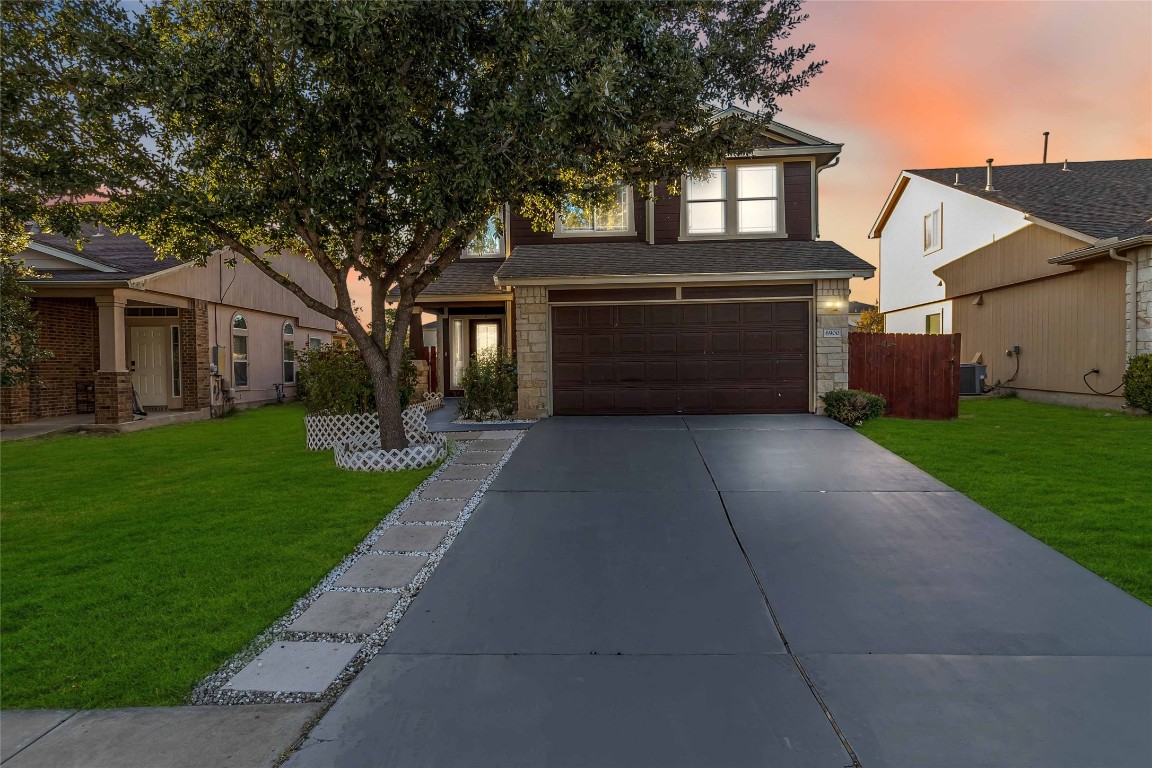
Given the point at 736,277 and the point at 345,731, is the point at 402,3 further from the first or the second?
the point at 736,277

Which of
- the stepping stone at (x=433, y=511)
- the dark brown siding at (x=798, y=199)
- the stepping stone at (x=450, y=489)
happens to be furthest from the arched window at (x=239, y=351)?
the dark brown siding at (x=798, y=199)

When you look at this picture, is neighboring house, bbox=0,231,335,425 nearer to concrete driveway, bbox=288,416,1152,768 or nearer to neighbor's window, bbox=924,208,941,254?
concrete driveway, bbox=288,416,1152,768

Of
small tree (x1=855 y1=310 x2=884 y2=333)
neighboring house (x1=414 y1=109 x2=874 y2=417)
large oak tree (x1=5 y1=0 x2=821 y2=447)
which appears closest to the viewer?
large oak tree (x1=5 y1=0 x2=821 y2=447)

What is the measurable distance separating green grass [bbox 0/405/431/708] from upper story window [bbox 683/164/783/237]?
8.56 meters

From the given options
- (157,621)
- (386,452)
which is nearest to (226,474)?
(386,452)

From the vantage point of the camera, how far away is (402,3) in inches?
245

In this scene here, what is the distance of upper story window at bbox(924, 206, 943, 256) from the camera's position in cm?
2083

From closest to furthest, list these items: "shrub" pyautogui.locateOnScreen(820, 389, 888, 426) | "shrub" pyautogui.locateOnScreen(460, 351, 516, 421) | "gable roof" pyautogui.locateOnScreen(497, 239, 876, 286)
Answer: "shrub" pyautogui.locateOnScreen(820, 389, 888, 426), "gable roof" pyautogui.locateOnScreen(497, 239, 876, 286), "shrub" pyautogui.locateOnScreen(460, 351, 516, 421)

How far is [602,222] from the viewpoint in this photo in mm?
13734

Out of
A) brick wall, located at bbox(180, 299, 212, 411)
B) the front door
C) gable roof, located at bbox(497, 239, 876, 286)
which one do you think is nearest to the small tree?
gable roof, located at bbox(497, 239, 876, 286)

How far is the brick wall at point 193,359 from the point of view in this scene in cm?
1503

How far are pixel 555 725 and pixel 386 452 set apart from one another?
6157 millimetres

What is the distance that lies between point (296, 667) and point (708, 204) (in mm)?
12220

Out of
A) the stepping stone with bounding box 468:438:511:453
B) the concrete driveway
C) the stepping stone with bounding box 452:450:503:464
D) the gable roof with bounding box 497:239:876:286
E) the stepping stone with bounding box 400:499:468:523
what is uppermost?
the gable roof with bounding box 497:239:876:286
